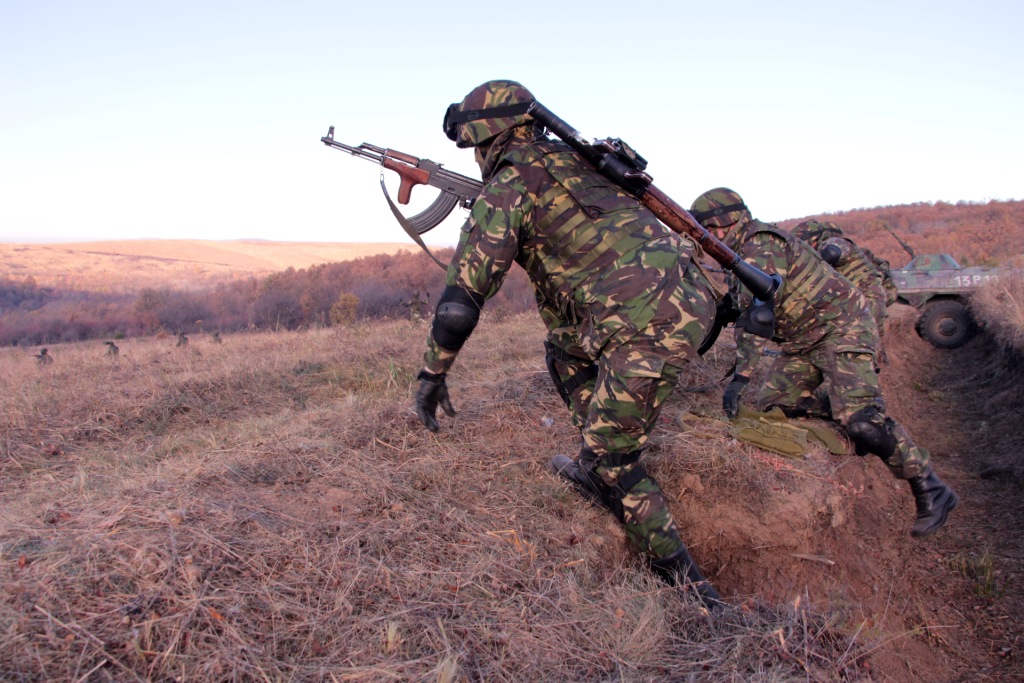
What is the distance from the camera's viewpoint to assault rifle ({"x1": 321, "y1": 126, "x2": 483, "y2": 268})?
335 cm

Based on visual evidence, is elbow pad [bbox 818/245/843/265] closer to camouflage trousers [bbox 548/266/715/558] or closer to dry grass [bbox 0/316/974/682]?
dry grass [bbox 0/316/974/682]

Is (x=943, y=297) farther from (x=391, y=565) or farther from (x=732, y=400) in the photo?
(x=391, y=565)

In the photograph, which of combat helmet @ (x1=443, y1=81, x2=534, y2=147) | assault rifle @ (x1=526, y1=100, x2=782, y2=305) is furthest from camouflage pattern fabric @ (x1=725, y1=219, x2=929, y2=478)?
combat helmet @ (x1=443, y1=81, x2=534, y2=147)

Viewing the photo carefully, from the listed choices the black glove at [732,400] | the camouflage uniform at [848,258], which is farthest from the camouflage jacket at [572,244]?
the camouflage uniform at [848,258]

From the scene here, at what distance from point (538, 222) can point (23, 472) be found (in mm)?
3425

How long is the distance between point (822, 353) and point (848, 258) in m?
3.40

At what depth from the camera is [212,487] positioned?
107 inches

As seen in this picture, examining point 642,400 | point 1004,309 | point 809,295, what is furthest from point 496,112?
point 1004,309

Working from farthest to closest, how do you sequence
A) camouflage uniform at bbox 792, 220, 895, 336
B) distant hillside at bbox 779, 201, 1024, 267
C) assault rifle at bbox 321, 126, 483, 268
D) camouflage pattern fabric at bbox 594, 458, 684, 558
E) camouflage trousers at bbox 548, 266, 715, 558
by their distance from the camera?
distant hillside at bbox 779, 201, 1024, 267 < camouflage uniform at bbox 792, 220, 895, 336 < assault rifle at bbox 321, 126, 483, 268 < camouflage pattern fabric at bbox 594, 458, 684, 558 < camouflage trousers at bbox 548, 266, 715, 558

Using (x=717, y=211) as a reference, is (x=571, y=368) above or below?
below

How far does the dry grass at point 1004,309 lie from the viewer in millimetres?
8320

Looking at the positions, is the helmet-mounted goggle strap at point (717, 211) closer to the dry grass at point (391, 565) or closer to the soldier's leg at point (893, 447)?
the soldier's leg at point (893, 447)

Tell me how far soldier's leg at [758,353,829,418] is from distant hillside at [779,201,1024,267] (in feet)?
69.0

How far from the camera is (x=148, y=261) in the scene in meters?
36.0
